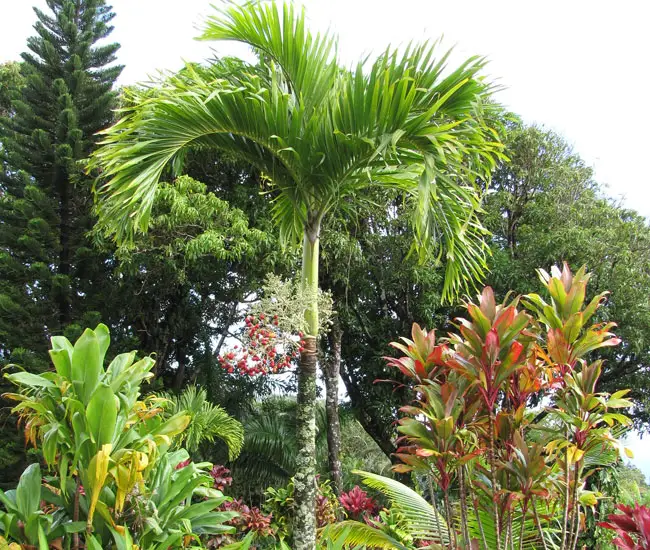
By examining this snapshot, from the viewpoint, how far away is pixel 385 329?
9180mm

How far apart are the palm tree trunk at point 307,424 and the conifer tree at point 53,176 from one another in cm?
498

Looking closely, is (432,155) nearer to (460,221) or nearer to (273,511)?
(460,221)

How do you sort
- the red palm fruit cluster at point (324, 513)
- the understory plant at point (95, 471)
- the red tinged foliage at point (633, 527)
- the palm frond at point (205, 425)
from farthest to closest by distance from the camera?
the palm frond at point (205, 425), the red palm fruit cluster at point (324, 513), the understory plant at point (95, 471), the red tinged foliage at point (633, 527)

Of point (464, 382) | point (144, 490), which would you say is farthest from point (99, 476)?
point (464, 382)

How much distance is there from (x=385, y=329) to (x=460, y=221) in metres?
5.39

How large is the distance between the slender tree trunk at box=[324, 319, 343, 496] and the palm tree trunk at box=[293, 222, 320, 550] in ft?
13.8

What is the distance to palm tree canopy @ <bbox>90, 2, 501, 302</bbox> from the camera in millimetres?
3252

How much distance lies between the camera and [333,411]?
7910mm

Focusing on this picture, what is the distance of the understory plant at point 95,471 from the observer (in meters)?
2.52

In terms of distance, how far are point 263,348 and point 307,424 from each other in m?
0.56

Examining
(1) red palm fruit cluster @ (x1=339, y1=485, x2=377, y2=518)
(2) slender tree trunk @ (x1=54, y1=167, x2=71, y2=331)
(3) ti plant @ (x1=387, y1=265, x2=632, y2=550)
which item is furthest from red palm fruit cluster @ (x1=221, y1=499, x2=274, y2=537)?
(2) slender tree trunk @ (x1=54, y1=167, x2=71, y2=331)

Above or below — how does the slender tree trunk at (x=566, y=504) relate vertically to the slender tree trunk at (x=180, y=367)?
below

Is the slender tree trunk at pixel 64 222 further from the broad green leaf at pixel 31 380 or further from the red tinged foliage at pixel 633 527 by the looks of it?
the red tinged foliage at pixel 633 527

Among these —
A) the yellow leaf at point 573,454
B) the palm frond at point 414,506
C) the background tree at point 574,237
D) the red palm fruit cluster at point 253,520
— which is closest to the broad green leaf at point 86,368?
the palm frond at point 414,506
